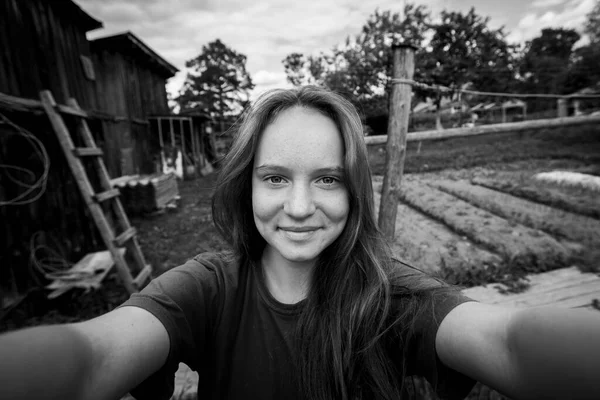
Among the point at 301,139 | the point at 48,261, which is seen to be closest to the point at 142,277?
the point at 48,261

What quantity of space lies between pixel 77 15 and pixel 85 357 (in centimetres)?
725

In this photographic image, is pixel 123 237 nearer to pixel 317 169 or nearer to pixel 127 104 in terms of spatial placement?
pixel 317 169

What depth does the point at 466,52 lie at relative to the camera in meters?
18.2

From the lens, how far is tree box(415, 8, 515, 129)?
57.0 feet

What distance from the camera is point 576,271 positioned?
2.88 m

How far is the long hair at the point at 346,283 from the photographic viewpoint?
1.06 metres

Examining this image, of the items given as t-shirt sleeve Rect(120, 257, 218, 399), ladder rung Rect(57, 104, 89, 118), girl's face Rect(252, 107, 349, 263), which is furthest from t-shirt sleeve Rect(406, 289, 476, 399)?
ladder rung Rect(57, 104, 89, 118)

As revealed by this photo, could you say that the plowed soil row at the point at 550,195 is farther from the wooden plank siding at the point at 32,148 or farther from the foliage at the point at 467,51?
the foliage at the point at 467,51

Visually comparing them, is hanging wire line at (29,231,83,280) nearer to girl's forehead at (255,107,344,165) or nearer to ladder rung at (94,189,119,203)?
ladder rung at (94,189,119,203)

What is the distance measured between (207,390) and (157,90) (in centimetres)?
1324

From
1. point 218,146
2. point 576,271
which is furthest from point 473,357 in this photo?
point 218,146

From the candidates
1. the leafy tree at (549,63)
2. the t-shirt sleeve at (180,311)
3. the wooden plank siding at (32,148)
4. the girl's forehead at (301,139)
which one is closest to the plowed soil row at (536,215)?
the girl's forehead at (301,139)

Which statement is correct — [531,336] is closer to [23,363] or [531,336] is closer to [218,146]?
[23,363]

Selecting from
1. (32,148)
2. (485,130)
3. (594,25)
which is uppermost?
(594,25)
